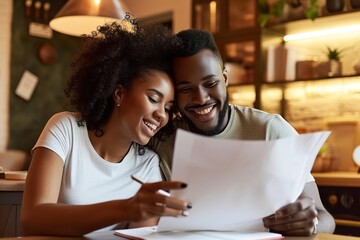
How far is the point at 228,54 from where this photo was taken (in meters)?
3.79

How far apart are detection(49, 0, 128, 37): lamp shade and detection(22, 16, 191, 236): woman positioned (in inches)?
33.6

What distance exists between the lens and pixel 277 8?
343 centimetres

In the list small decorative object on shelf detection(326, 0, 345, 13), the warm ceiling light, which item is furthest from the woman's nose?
the warm ceiling light

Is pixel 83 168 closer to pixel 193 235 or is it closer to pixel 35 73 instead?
pixel 193 235

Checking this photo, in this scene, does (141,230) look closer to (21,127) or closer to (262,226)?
(262,226)

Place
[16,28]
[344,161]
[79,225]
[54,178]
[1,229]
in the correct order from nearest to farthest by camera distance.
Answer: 1. [79,225]
2. [54,178]
3. [1,229]
4. [344,161]
5. [16,28]

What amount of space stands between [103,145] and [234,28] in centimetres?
240

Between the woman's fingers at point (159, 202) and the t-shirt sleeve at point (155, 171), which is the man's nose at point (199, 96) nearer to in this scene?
the t-shirt sleeve at point (155, 171)

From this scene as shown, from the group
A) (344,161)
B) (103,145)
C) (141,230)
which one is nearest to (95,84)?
(103,145)

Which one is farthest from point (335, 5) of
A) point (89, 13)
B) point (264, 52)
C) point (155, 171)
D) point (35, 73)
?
point (35, 73)

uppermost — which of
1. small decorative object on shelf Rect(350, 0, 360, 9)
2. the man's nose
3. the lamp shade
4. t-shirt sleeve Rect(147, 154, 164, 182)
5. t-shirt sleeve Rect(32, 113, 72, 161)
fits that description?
small decorative object on shelf Rect(350, 0, 360, 9)

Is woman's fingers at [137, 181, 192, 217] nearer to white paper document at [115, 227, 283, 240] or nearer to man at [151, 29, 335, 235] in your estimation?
white paper document at [115, 227, 283, 240]

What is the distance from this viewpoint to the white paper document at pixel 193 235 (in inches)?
43.4

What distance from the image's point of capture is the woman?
1354mm
